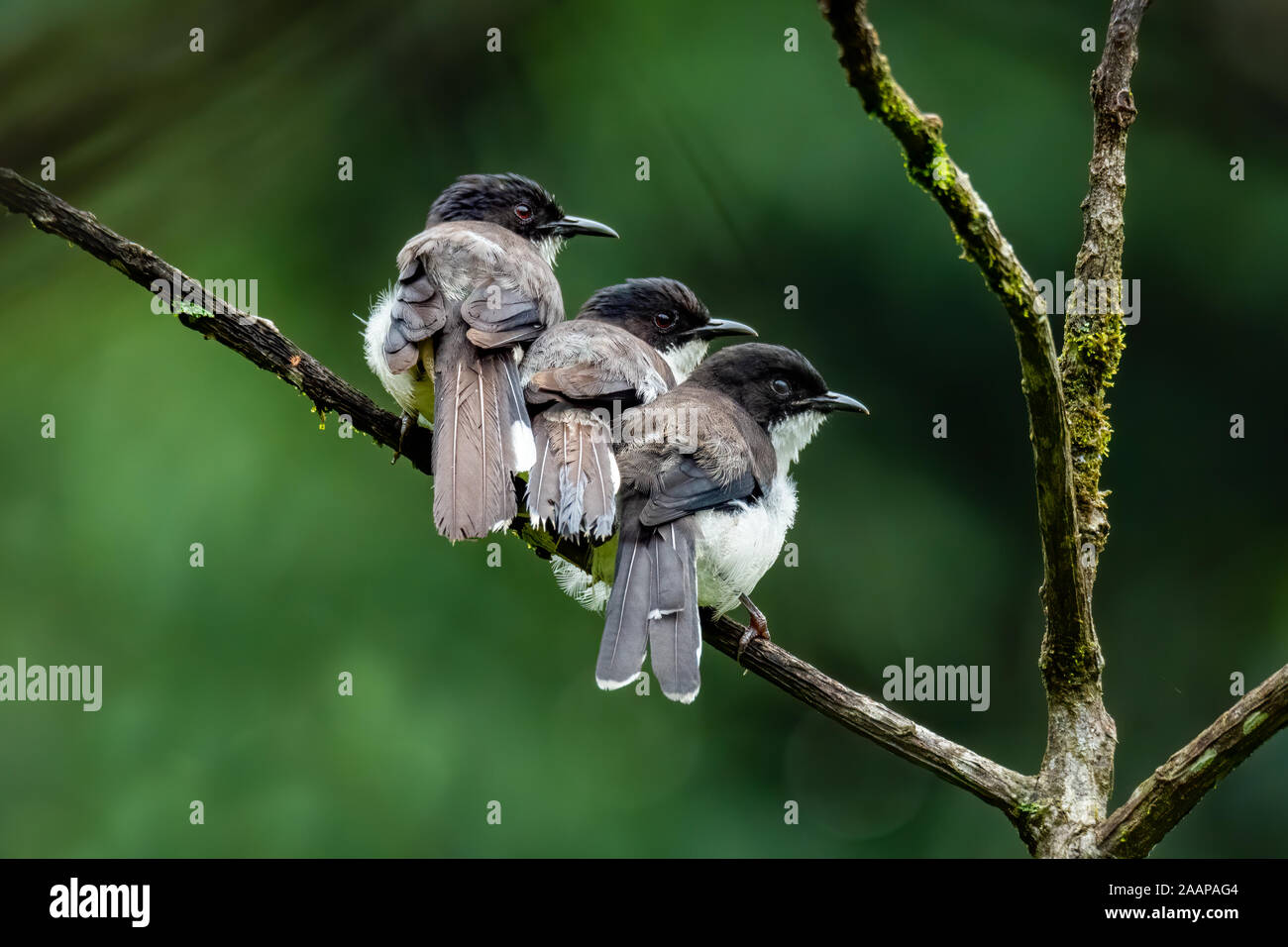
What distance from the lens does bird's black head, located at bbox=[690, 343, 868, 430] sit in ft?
14.6

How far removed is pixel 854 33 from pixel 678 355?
9.07 ft

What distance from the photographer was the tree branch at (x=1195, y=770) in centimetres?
270

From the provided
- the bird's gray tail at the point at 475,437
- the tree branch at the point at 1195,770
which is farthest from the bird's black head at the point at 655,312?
the tree branch at the point at 1195,770

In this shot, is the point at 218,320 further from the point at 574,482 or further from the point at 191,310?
the point at 574,482

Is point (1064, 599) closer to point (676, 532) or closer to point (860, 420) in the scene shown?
point (676, 532)

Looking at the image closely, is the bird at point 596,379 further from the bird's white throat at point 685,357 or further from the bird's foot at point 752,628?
the bird's foot at point 752,628

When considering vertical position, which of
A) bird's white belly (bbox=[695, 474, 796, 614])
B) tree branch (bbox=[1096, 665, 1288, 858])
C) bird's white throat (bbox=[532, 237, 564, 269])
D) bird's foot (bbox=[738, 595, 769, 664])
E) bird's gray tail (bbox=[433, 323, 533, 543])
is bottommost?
tree branch (bbox=[1096, 665, 1288, 858])

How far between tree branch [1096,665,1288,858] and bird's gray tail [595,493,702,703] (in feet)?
3.33

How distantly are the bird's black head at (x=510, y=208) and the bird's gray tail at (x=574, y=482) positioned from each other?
1569 millimetres

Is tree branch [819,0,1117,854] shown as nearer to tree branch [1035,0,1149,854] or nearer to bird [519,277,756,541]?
tree branch [1035,0,1149,854]

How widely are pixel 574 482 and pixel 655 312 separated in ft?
5.35

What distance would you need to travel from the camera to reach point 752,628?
3750 mm

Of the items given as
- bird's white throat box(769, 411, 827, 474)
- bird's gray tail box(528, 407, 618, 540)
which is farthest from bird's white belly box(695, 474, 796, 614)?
bird's white throat box(769, 411, 827, 474)

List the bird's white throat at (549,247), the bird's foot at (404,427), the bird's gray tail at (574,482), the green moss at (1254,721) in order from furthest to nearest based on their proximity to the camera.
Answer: the bird's white throat at (549,247) < the bird's foot at (404,427) < the bird's gray tail at (574,482) < the green moss at (1254,721)
